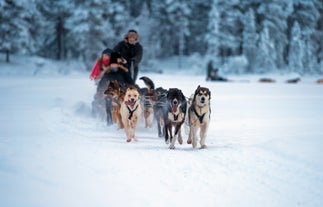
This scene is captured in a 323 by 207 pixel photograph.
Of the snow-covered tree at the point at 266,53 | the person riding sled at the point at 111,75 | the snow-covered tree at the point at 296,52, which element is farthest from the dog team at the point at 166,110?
the snow-covered tree at the point at 296,52

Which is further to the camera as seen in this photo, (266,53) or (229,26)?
(229,26)

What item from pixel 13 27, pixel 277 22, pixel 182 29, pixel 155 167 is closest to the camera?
pixel 155 167

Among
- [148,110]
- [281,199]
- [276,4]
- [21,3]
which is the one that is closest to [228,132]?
[148,110]

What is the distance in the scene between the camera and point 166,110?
6.77 meters

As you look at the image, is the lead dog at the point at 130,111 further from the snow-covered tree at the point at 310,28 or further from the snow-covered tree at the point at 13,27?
the snow-covered tree at the point at 310,28

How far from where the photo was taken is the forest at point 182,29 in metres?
34.1

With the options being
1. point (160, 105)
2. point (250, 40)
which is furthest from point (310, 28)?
point (160, 105)

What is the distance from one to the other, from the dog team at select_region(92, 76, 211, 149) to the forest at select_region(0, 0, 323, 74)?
25519 millimetres

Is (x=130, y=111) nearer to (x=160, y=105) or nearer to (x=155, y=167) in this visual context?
(x=160, y=105)

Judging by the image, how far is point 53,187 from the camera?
4172mm

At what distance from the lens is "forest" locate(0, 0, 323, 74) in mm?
34094

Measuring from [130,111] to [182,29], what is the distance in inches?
1509

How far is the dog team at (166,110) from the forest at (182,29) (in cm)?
2552

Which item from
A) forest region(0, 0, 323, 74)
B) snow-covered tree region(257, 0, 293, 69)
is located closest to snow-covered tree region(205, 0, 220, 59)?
forest region(0, 0, 323, 74)
